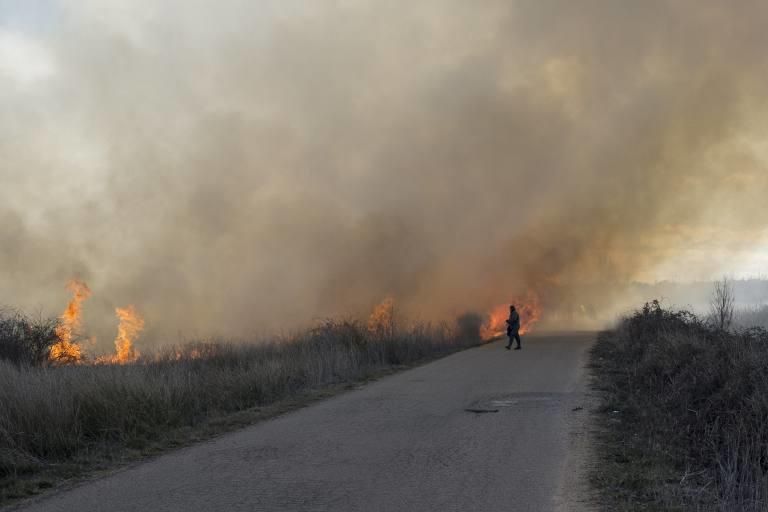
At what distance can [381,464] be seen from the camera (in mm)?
6672

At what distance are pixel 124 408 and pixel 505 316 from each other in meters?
31.8

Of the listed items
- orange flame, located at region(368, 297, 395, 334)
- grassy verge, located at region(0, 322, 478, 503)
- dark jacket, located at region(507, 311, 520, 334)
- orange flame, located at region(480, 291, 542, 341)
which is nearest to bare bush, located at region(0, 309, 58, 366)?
grassy verge, located at region(0, 322, 478, 503)

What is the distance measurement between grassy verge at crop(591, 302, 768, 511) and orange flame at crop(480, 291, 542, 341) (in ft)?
73.6

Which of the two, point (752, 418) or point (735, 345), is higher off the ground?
point (735, 345)

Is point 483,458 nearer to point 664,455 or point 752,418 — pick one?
point 664,455

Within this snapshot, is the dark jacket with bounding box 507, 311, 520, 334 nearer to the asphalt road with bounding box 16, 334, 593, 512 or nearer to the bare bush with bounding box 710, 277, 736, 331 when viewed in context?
the bare bush with bounding box 710, 277, 736, 331

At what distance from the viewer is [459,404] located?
10.5 meters

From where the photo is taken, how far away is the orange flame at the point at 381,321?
20.5 m

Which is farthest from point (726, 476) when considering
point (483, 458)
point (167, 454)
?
point (167, 454)

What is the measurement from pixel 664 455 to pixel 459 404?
4.06 meters

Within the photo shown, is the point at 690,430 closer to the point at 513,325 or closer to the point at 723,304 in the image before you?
the point at 723,304

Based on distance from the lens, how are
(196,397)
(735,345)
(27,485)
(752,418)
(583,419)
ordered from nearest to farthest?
(27,485) → (752,418) → (583,419) → (735,345) → (196,397)

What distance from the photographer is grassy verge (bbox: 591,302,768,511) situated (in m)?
5.41

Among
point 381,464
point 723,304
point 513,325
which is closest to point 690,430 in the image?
point 381,464
